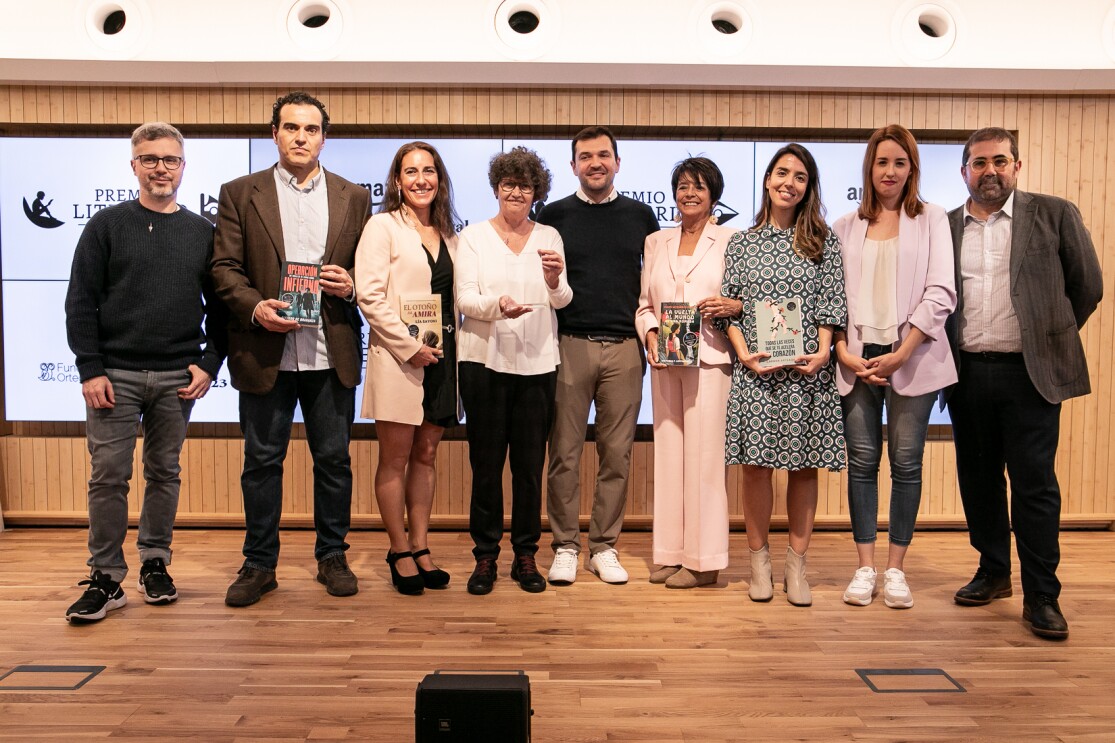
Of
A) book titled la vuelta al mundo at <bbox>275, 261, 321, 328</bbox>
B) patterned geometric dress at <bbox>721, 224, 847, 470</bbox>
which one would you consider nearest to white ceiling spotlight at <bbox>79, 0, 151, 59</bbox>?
book titled la vuelta al mundo at <bbox>275, 261, 321, 328</bbox>

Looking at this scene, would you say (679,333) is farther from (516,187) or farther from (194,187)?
(194,187)

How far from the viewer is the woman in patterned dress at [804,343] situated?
323 centimetres

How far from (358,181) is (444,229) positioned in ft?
4.83

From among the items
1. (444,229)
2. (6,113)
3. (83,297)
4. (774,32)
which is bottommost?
(83,297)

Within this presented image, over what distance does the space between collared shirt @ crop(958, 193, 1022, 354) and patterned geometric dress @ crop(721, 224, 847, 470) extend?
1.52 ft

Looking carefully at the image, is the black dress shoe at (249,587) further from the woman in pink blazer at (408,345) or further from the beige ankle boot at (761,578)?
the beige ankle boot at (761,578)

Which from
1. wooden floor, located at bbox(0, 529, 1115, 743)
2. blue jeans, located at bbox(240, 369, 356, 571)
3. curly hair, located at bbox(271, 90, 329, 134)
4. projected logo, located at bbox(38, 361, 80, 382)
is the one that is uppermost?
curly hair, located at bbox(271, 90, 329, 134)

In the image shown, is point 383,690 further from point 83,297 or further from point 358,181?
point 358,181

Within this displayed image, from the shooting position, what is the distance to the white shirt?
3.35 meters

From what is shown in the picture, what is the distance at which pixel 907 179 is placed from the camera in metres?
3.26

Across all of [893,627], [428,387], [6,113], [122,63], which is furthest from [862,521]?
[6,113]

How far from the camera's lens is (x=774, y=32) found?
460 centimetres

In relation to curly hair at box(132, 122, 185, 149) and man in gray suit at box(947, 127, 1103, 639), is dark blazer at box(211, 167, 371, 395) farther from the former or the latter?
man in gray suit at box(947, 127, 1103, 639)

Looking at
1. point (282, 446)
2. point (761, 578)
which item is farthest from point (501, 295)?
point (761, 578)
